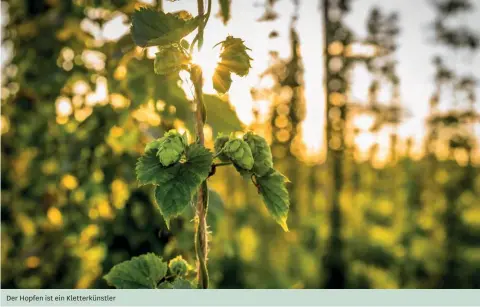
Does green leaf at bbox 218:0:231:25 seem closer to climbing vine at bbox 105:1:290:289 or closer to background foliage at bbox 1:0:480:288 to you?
background foliage at bbox 1:0:480:288

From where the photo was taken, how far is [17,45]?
3.38m

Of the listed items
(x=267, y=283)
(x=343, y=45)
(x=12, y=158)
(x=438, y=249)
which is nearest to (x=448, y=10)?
(x=343, y=45)

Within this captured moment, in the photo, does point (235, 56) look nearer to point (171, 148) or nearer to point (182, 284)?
point (171, 148)

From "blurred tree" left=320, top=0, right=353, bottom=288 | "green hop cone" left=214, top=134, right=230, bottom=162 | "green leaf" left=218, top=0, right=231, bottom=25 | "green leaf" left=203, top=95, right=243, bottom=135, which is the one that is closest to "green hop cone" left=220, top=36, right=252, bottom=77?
"green hop cone" left=214, top=134, right=230, bottom=162

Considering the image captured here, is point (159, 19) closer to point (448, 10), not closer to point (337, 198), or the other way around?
point (337, 198)

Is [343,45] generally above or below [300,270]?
above

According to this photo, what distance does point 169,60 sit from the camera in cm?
103

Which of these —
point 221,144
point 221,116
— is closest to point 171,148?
point 221,144

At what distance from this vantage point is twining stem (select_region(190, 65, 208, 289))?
1042 mm

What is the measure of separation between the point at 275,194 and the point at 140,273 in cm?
35

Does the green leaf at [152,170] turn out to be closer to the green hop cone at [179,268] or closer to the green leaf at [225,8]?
the green hop cone at [179,268]

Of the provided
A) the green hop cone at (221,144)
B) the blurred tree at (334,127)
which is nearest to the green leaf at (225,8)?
the green hop cone at (221,144)

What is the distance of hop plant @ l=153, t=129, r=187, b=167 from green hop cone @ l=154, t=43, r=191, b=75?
124 millimetres

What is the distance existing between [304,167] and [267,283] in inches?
318
